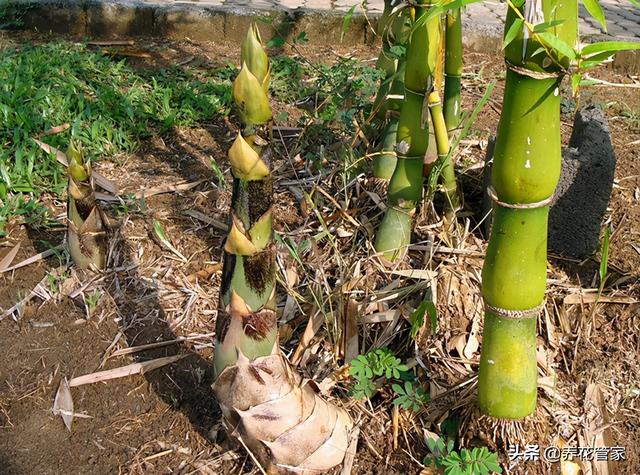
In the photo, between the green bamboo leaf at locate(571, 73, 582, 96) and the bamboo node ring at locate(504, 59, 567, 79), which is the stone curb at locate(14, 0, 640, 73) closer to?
the bamboo node ring at locate(504, 59, 567, 79)

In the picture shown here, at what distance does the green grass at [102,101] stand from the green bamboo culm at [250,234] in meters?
1.56

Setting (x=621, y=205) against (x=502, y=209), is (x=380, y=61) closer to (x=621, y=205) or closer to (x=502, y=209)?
(x=621, y=205)

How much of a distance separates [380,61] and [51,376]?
1849mm

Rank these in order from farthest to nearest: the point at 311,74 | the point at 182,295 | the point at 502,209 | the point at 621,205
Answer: the point at 311,74, the point at 621,205, the point at 182,295, the point at 502,209

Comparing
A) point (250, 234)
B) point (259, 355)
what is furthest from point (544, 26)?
point (259, 355)

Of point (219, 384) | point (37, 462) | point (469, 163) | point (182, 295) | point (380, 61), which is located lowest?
point (37, 462)

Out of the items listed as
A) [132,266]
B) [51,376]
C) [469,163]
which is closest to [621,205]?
[469,163]

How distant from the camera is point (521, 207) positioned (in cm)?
169

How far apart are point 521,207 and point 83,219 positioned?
178cm

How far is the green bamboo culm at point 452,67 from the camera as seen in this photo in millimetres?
2615

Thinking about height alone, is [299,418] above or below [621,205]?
below

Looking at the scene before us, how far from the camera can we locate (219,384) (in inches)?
79.5

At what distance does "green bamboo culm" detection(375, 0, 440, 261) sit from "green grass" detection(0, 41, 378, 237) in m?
0.86

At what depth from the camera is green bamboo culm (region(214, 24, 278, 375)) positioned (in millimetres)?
1669
